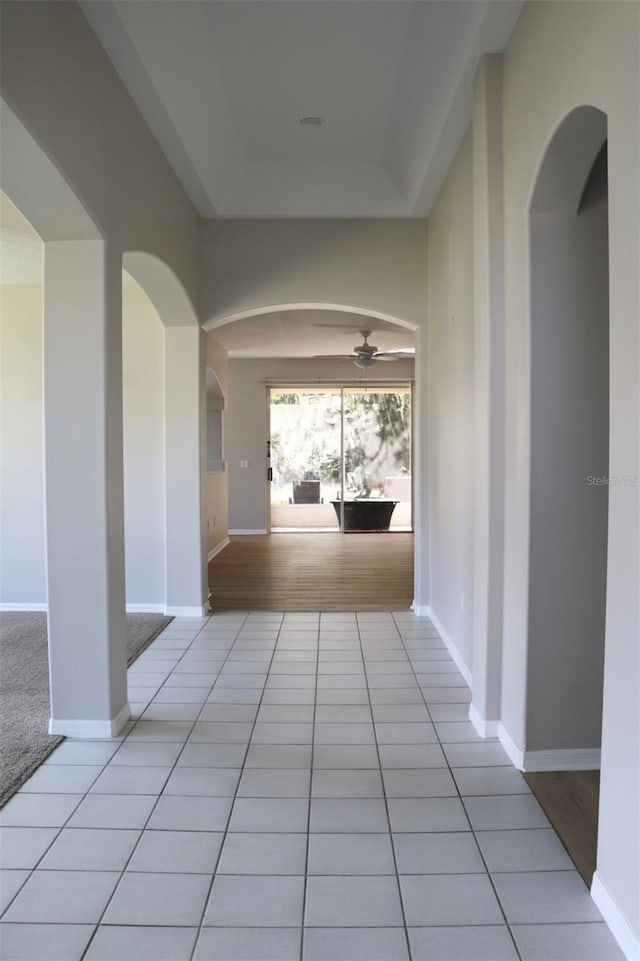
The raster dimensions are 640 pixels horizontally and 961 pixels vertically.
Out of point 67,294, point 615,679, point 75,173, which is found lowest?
point 615,679

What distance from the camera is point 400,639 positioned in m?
4.32

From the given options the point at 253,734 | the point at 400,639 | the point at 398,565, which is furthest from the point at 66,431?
the point at 398,565

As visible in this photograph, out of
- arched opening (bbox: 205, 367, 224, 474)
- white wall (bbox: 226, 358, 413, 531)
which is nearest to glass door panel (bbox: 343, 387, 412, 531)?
white wall (bbox: 226, 358, 413, 531)

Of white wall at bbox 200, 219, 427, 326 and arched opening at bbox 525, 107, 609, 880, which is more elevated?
white wall at bbox 200, 219, 427, 326

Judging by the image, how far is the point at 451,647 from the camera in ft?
13.1

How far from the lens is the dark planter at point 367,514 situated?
391 inches

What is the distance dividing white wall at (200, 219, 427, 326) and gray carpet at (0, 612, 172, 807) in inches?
99.8

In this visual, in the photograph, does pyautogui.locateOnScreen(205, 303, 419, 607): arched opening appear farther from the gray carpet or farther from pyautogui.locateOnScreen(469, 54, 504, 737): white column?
pyautogui.locateOnScreen(469, 54, 504, 737): white column

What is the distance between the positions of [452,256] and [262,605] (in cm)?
309

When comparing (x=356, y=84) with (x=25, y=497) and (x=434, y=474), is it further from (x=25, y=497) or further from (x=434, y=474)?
(x=25, y=497)

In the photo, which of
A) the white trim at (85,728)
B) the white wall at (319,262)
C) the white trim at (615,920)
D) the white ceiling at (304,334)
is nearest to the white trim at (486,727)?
the white trim at (615,920)

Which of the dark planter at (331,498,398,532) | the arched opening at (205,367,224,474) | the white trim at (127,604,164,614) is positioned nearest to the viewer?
the white trim at (127,604,164,614)

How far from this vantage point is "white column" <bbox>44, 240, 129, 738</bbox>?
2.77 m

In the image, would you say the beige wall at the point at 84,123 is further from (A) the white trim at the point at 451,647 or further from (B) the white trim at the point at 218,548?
(B) the white trim at the point at 218,548
